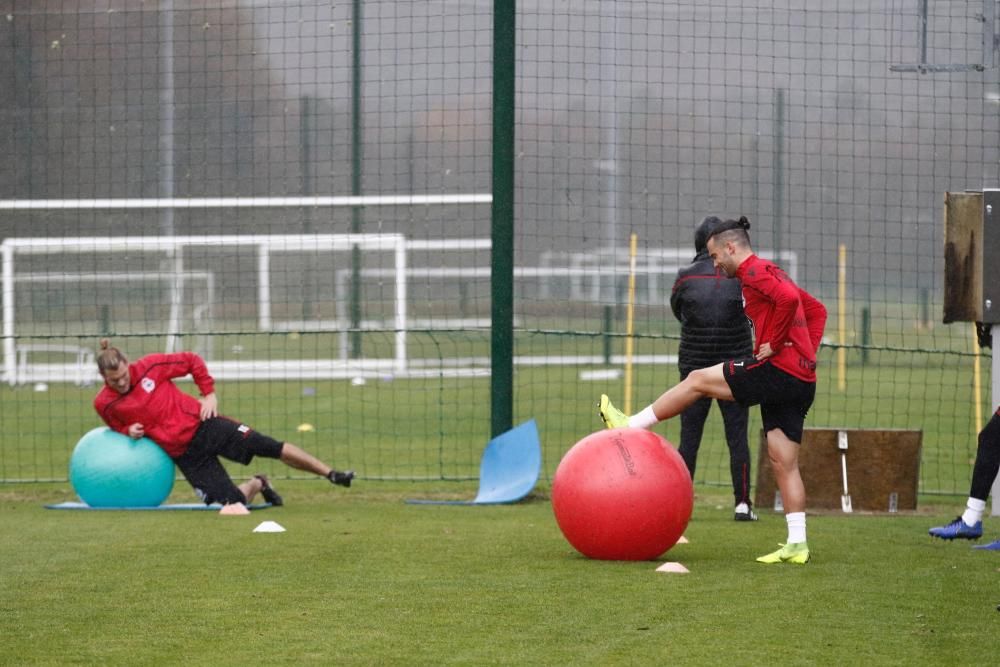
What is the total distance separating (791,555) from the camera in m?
7.53

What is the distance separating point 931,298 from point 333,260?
Answer: 380 inches

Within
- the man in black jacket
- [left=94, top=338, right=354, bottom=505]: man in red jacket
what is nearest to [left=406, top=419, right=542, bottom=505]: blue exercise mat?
[left=94, top=338, right=354, bottom=505]: man in red jacket

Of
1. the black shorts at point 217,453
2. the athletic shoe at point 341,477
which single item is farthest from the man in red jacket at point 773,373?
the black shorts at point 217,453

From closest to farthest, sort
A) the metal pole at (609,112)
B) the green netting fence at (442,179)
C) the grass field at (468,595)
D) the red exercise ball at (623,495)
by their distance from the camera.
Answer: the grass field at (468,595)
the red exercise ball at (623,495)
the metal pole at (609,112)
the green netting fence at (442,179)

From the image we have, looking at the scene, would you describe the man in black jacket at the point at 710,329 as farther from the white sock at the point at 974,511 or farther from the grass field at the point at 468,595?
the white sock at the point at 974,511

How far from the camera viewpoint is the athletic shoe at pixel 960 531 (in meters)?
7.82

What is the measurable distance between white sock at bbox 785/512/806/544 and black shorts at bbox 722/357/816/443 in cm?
39

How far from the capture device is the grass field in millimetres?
5484

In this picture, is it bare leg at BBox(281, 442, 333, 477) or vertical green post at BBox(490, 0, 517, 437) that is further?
vertical green post at BBox(490, 0, 517, 437)

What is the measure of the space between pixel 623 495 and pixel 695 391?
2.70ft

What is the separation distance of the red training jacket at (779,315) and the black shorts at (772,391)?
0.05 m

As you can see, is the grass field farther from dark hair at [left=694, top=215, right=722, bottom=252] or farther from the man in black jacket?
dark hair at [left=694, top=215, right=722, bottom=252]

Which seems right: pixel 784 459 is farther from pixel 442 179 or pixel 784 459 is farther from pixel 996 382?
pixel 442 179

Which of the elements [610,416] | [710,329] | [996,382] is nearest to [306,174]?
[710,329]
